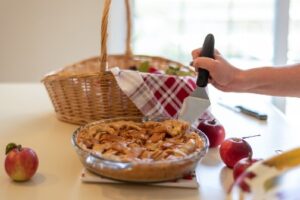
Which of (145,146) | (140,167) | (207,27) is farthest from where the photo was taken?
(207,27)

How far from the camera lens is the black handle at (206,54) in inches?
37.4

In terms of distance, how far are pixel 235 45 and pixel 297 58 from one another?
0.38 meters

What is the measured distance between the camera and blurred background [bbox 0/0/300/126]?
92.1 inches

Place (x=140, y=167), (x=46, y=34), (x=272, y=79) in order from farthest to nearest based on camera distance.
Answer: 1. (x=46, y=34)
2. (x=272, y=79)
3. (x=140, y=167)

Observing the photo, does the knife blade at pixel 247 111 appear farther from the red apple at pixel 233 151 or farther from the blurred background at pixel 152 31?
the blurred background at pixel 152 31

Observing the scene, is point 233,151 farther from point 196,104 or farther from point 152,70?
point 152,70

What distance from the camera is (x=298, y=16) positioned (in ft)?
7.57

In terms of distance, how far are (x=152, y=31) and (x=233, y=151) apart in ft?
5.92

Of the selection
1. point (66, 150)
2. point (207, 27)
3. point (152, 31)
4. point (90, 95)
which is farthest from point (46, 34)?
point (66, 150)

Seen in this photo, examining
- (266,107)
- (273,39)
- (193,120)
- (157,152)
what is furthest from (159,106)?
(273,39)

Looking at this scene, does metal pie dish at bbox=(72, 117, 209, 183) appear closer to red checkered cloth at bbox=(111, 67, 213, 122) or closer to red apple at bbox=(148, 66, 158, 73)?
red checkered cloth at bbox=(111, 67, 213, 122)

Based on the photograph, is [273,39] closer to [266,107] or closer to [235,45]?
[235,45]

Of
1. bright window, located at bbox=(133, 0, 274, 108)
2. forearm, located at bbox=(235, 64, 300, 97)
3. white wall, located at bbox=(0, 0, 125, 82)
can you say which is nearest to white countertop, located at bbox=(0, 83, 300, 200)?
forearm, located at bbox=(235, 64, 300, 97)

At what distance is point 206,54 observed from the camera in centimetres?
97
